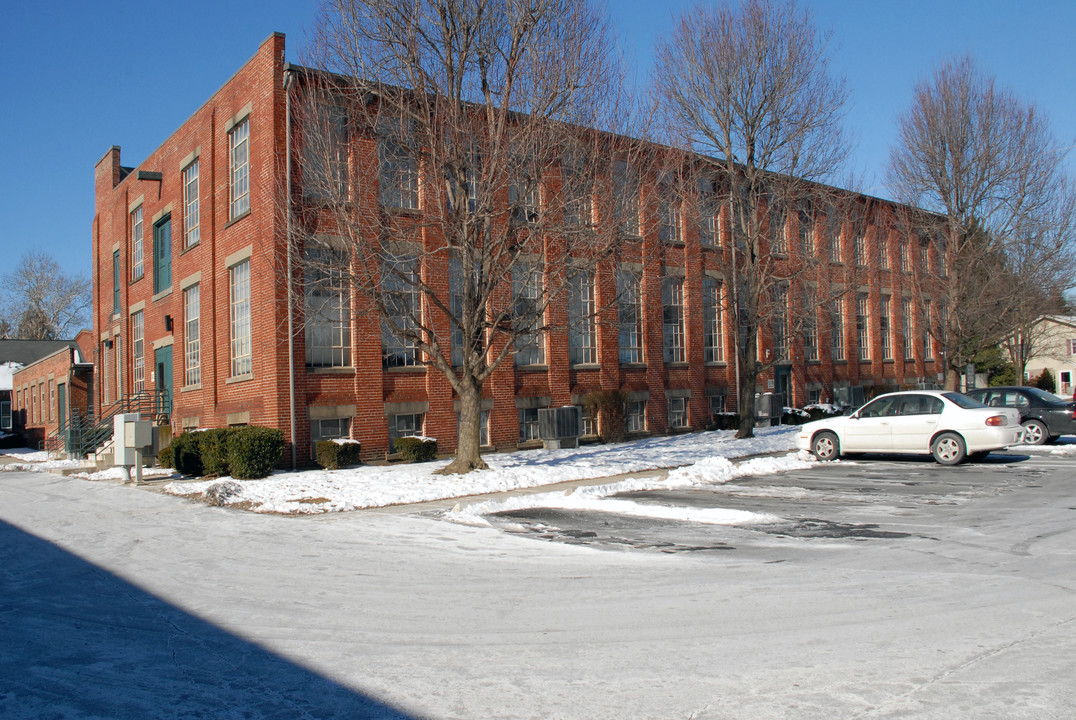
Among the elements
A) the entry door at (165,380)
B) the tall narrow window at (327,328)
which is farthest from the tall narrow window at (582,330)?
the entry door at (165,380)

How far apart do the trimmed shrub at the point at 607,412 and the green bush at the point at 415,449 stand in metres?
6.36

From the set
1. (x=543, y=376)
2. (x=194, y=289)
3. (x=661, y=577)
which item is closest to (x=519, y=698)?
(x=661, y=577)

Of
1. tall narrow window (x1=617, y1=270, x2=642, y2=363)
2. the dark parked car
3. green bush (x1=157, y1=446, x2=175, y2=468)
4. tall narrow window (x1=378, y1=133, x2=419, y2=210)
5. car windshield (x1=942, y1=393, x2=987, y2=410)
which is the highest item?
tall narrow window (x1=378, y1=133, x2=419, y2=210)

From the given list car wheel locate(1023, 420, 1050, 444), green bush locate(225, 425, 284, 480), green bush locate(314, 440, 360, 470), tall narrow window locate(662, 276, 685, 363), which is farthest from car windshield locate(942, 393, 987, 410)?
green bush locate(225, 425, 284, 480)

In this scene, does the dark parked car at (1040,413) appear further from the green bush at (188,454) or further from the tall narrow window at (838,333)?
the green bush at (188,454)

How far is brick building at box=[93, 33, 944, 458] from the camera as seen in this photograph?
2089cm

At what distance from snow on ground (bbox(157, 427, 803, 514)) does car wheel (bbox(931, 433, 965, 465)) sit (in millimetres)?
3320

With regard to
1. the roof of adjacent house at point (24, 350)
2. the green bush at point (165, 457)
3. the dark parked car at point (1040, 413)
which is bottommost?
the green bush at point (165, 457)

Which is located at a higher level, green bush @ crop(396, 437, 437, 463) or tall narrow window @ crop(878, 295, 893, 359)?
tall narrow window @ crop(878, 295, 893, 359)

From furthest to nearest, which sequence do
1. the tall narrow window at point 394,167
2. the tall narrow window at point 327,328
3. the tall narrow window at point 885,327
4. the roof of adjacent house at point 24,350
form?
the roof of adjacent house at point 24,350 < the tall narrow window at point 885,327 < the tall narrow window at point 327,328 < the tall narrow window at point 394,167

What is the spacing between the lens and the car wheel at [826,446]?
19.1 meters

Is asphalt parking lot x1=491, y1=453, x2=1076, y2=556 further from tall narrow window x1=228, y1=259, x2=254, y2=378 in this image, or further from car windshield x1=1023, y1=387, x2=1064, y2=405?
tall narrow window x1=228, y1=259, x2=254, y2=378

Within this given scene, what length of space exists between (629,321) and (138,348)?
18.2 metres

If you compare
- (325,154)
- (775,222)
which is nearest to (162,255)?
(325,154)
